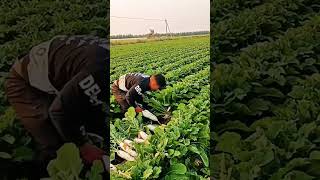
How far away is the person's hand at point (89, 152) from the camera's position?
326 centimetres

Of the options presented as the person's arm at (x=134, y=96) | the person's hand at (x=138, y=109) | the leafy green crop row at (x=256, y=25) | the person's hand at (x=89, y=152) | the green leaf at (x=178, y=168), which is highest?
the leafy green crop row at (x=256, y=25)

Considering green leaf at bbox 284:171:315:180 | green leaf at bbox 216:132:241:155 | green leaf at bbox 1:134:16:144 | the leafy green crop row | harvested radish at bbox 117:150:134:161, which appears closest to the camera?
green leaf at bbox 284:171:315:180

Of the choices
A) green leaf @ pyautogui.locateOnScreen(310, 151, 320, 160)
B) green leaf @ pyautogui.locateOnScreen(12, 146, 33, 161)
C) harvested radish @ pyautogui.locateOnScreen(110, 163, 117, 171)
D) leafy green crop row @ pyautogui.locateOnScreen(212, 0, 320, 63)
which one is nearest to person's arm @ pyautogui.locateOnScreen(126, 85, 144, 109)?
harvested radish @ pyautogui.locateOnScreen(110, 163, 117, 171)

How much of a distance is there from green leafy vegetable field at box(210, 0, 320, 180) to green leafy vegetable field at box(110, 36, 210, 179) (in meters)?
0.14

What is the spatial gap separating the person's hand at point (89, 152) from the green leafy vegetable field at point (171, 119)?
17 centimetres

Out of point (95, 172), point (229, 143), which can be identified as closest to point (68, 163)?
point (95, 172)

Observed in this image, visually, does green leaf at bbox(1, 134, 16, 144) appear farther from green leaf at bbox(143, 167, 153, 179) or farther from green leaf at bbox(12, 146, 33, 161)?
green leaf at bbox(143, 167, 153, 179)

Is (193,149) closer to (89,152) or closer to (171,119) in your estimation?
(171,119)

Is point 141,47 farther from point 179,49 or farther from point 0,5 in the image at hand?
point 0,5

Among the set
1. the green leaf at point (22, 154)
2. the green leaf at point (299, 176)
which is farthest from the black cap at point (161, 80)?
the green leaf at point (22, 154)

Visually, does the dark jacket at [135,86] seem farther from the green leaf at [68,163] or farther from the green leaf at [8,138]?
the green leaf at [8,138]

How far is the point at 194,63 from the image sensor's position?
10.5 ft

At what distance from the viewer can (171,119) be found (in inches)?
124

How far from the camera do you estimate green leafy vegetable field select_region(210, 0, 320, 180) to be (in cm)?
311
